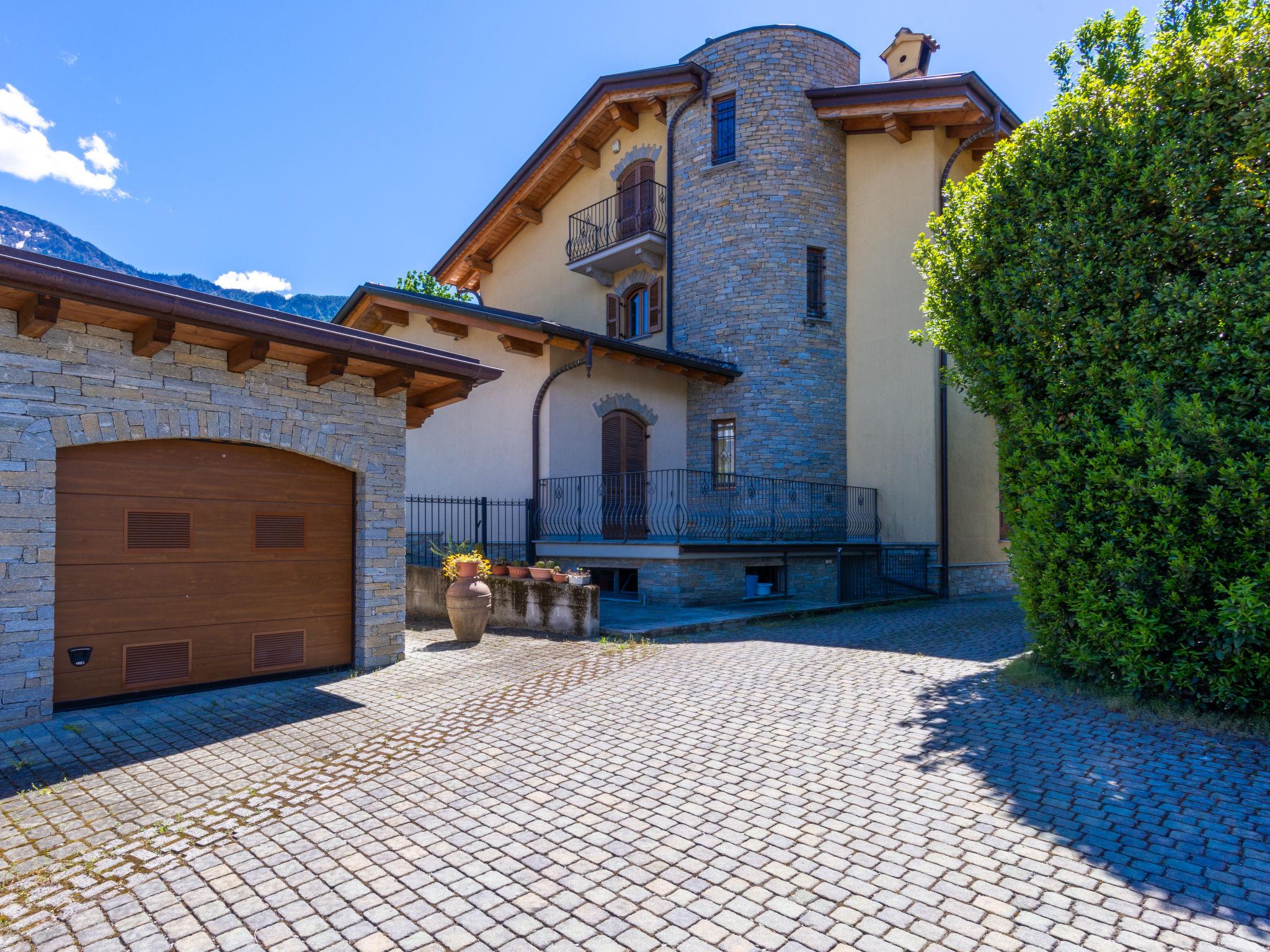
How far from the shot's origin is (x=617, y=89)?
1605cm

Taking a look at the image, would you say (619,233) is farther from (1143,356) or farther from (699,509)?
(1143,356)

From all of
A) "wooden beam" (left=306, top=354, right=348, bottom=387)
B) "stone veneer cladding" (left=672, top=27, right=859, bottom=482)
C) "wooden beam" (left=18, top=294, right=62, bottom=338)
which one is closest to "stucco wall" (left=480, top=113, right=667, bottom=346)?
"stone veneer cladding" (left=672, top=27, right=859, bottom=482)

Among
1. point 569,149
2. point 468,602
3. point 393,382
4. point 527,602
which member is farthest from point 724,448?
point 393,382

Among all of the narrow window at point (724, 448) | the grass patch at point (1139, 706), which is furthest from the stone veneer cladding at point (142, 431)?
the narrow window at point (724, 448)

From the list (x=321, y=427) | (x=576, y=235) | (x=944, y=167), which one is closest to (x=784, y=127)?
(x=944, y=167)

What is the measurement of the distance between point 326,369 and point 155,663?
2839mm

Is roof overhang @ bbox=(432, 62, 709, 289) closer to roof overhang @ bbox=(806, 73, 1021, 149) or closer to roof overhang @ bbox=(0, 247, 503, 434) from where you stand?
roof overhang @ bbox=(806, 73, 1021, 149)

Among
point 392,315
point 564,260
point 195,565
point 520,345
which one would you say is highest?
point 564,260

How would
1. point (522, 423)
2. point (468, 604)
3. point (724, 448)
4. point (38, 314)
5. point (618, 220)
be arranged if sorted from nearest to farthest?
point (38, 314), point (468, 604), point (522, 423), point (724, 448), point (618, 220)

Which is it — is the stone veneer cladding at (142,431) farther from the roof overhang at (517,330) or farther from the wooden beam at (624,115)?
the wooden beam at (624,115)

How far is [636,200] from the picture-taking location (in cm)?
1652

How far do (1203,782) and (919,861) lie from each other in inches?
92.2

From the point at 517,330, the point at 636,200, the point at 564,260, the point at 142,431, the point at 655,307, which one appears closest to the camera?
the point at 142,431

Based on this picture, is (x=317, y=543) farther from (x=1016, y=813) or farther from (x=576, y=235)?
(x=576, y=235)
